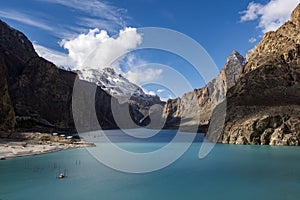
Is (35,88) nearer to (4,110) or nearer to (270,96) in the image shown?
(4,110)

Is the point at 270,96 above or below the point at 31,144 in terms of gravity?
above

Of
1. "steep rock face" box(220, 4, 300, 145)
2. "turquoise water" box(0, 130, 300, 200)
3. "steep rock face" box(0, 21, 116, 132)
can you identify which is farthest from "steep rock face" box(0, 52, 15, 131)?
"steep rock face" box(220, 4, 300, 145)

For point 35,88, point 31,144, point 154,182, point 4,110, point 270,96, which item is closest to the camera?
point 154,182

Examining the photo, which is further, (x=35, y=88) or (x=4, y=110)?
(x=35, y=88)

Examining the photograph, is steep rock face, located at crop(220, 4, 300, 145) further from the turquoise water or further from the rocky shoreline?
the rocky shoreline

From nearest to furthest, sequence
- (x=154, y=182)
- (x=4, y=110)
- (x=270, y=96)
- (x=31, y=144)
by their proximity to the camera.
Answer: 1. (x=154, y=182)
2. (x=31, y=144)
3. (x=4, y=110)
4. (x=270, y=96)

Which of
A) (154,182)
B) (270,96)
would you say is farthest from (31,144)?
(270,96)
